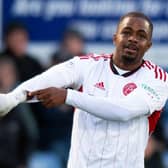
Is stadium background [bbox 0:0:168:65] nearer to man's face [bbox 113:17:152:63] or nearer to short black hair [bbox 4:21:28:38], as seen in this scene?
short black hair [bbox 4:21:28:38]

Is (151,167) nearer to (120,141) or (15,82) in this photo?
(15,82)

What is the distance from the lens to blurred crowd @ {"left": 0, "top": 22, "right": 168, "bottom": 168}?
359 inches

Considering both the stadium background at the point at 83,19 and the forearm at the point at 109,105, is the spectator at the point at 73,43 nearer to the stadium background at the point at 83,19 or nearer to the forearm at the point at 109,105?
the stadium background at the point at 83,19

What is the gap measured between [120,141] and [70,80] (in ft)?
1.68

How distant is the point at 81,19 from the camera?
10969 mm

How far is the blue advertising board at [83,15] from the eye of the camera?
10.9 m

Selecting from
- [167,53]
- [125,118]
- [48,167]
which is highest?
[125,118]

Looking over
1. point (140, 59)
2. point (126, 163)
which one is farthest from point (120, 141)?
point (140, 59)

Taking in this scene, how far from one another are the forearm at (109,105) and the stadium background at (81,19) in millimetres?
4552

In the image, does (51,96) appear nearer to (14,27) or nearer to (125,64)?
(125,64)

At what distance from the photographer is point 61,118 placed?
980cm

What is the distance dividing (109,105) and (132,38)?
0.46m

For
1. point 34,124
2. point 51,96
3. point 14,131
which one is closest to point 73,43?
point 34,124

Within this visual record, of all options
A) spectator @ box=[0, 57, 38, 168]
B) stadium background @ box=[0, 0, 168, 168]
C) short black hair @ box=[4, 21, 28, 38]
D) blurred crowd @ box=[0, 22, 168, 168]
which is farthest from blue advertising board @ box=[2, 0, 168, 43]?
spectator @ box=[0, 57, 38, 168]
